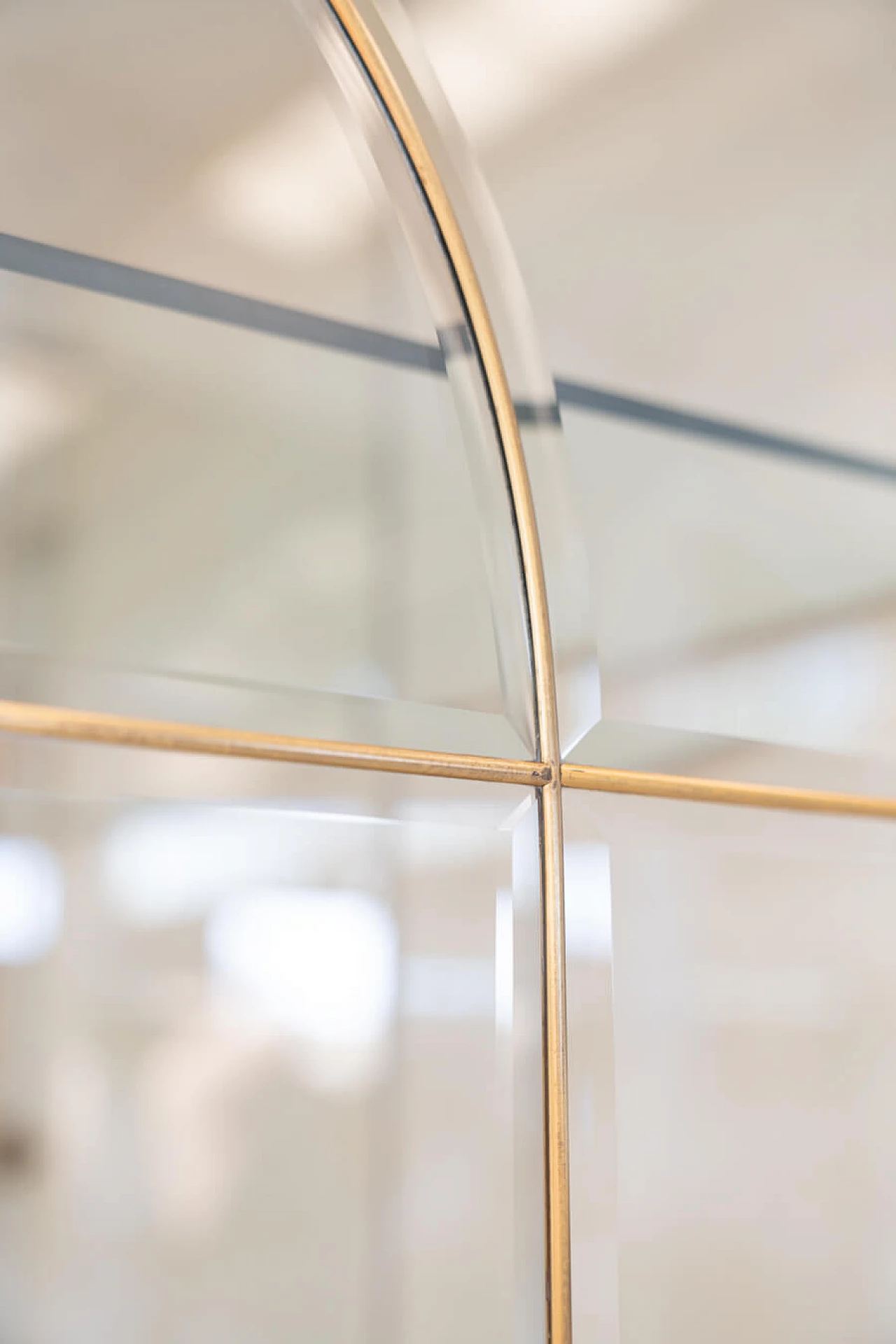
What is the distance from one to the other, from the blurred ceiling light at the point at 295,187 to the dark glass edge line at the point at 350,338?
5cm

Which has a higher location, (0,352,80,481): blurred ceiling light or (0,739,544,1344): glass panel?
(0,352,80,481): blurred ceiling light

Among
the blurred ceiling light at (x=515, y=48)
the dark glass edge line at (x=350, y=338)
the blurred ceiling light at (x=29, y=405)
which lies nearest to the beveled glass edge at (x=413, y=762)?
the blurred ceiling light at (x=29, y=405)

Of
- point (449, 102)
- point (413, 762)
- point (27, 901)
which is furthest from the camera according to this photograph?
point (449, 102)

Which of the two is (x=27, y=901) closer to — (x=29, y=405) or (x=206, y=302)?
(x=29, y=405)

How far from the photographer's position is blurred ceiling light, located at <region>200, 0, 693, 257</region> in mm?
772

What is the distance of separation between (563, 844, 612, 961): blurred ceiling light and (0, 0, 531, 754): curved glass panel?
9 cm

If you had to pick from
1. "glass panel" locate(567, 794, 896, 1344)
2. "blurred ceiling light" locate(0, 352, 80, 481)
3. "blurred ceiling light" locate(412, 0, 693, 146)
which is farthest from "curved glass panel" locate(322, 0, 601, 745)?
"blurred ceiling light" locate(0, 352, 80, 481)

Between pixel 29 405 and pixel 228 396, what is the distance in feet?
0.42

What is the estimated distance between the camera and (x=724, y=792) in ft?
2.77

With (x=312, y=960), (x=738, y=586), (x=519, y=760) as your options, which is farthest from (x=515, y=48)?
(x=312, y=960)

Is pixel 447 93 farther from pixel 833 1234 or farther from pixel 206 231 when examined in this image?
pixel 833 1234

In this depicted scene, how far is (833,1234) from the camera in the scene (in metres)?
0.82

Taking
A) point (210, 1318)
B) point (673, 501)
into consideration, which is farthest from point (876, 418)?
point (210, 1318)

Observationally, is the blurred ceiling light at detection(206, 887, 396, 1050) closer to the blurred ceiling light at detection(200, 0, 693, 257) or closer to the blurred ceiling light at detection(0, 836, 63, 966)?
the blurred ceiling light at detection(0, 836, 63, 966)
